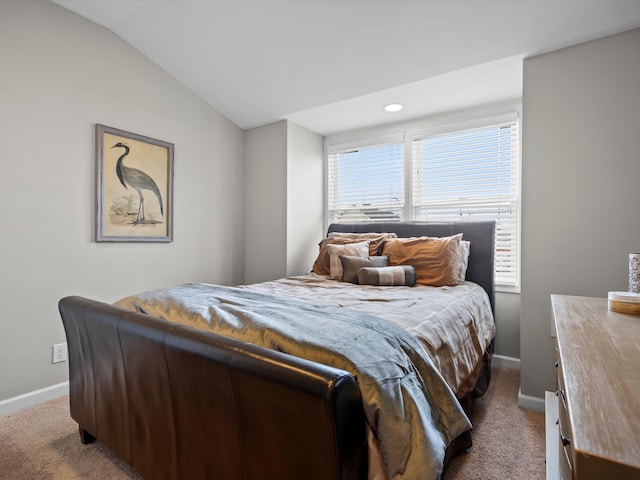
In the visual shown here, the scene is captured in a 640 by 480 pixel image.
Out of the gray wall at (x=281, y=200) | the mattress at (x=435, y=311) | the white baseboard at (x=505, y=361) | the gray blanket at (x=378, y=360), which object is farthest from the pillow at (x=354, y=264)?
the white baseboard at (x=505, y=361)

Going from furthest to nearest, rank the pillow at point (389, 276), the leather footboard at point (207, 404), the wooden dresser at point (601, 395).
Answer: the pillow at point (389, 276) < the leather footboard at point (207, 404) < the wooden dresser at point (601, 395)

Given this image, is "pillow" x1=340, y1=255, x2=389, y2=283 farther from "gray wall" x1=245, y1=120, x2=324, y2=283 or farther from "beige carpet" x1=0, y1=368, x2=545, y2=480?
"beige carpet" x1=0, y1=368, x2=545, y2=480

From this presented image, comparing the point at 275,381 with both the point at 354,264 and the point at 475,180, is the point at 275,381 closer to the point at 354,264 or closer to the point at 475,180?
the point at 354,264

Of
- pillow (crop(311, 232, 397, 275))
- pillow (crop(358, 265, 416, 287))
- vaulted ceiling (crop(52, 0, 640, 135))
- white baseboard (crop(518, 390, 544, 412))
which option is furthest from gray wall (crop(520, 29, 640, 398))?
pillow (crop(311, 232, 397, 275))

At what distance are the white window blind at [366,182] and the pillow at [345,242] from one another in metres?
0.51

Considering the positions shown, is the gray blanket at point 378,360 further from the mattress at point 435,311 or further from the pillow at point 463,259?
the pillow at point 463,259

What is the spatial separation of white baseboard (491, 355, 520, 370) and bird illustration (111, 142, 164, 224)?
3.14 meters

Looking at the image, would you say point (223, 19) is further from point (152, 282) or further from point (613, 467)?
point (613, 467)

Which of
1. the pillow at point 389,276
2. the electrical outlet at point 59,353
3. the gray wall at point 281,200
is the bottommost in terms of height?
the electrical outlet at point 59,353

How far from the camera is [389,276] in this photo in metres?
2.58

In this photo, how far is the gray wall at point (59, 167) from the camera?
222cm

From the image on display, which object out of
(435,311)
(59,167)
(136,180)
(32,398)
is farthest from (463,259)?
(32,398)

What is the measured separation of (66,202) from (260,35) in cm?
184

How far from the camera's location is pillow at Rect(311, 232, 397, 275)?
305 centimetres
